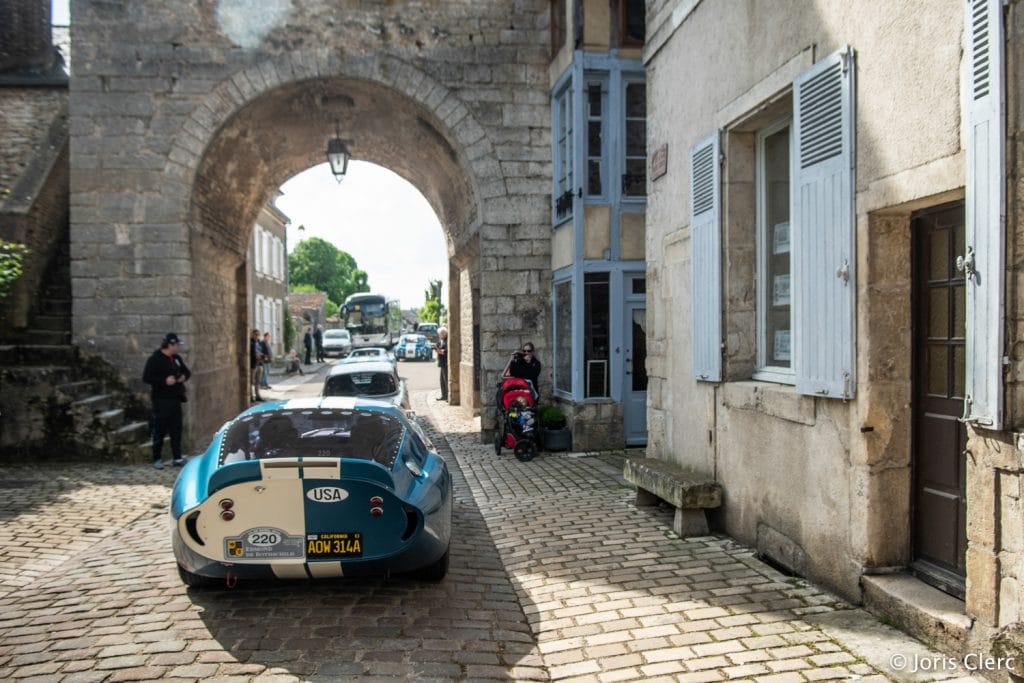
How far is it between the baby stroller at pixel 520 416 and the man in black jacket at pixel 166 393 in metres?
4.28

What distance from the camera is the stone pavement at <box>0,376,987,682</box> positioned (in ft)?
12.0

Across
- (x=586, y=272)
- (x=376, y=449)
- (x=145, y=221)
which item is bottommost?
(x=376, y=449)

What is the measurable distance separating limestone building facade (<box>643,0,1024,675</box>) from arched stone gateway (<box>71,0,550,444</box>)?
18.0 ft

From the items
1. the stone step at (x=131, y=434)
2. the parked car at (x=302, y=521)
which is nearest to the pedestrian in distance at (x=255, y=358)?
the stone step at (x=131, y=434)

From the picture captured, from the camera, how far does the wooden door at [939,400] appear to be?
12.5 ft

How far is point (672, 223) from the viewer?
23.0ft

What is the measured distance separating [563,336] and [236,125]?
19.8ft

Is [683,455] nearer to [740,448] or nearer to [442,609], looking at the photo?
[740,448]

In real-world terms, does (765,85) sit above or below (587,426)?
above

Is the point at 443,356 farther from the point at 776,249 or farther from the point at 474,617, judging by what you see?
the point at 474,617

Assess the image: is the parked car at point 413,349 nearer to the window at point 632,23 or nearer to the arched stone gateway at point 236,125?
the arched stone gateway at point 236,125

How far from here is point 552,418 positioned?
1077cm

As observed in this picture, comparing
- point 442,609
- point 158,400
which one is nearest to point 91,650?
point 442,609

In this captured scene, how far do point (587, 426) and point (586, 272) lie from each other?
216cm
